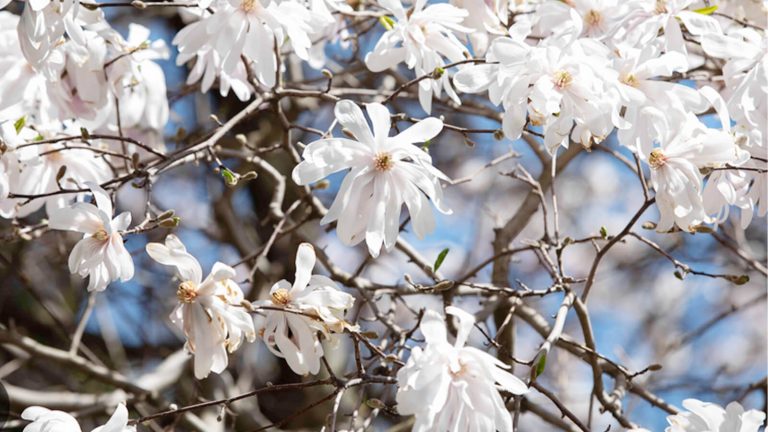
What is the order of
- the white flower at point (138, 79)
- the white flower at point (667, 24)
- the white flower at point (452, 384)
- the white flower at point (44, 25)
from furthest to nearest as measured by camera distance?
the white flower at point (138, 79), the white flower at point (667, 24), the white flower at point (44, 25), the white flower at point (452, 384)

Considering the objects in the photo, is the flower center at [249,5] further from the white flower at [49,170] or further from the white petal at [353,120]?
the white flower at [49,170]

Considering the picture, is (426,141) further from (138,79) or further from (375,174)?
(138,79)

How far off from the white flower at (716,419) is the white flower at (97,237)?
2.47ft

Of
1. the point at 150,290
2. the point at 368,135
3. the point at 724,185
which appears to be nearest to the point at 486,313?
the point at 724,185

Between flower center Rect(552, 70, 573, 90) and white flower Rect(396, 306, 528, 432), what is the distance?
1.17ft

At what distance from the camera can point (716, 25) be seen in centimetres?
135

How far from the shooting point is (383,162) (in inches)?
46.6

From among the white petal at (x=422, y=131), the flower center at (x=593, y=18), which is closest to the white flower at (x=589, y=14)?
the flower center at (x=593, y=18)

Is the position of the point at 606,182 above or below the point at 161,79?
below

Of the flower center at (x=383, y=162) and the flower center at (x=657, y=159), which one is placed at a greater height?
the flower center at (x=383, y=162)

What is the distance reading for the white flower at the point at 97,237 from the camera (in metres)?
1.17

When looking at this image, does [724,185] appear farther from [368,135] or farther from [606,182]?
[606,182]

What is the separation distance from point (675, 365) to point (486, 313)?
251cm

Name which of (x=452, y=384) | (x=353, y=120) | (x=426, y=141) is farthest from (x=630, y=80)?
(x=452, y=384)
